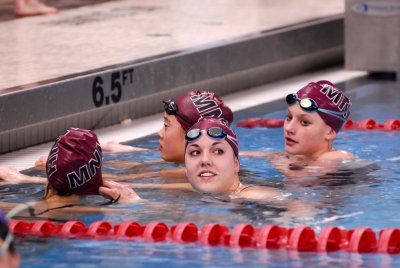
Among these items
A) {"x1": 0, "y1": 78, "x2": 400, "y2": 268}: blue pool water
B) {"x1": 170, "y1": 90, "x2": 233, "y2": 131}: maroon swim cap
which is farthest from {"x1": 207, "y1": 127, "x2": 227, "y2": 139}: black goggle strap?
{"x1": 170, "y1": 90, "x2": 233, "y2": 131}: maroon swim cap

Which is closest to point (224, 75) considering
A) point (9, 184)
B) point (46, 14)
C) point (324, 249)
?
point (46, 14)

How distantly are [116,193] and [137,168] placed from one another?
3.40ft

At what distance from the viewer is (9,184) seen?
5.92 meters

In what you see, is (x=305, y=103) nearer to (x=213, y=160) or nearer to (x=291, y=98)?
(x=291, y=98)

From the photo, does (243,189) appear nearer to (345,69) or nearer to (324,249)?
(324,249)

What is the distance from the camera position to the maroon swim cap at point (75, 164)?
17.1 feet

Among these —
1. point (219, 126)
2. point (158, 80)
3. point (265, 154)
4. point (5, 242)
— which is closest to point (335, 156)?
point (265, 154)

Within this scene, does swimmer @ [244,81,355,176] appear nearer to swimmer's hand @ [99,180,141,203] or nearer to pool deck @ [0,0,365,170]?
swimmer's hand @ [99,180,141,203]

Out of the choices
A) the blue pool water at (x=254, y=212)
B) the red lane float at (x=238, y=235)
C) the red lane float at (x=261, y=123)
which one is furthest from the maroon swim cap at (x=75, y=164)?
the red lane float at (x=261, y=123)

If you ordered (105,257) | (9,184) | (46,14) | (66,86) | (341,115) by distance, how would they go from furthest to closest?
(46,14) < (66,86) < (341,115) < (9,184) < (105,257)

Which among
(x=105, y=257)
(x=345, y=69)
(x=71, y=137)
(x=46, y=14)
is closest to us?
(x=105, y=257)

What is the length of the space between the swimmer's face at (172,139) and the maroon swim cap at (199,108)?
37 mm

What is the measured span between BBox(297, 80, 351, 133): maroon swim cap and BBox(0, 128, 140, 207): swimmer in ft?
4.25

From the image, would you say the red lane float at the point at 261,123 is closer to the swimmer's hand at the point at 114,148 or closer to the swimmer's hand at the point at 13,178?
the swimmer's hand at the point at 114,148
